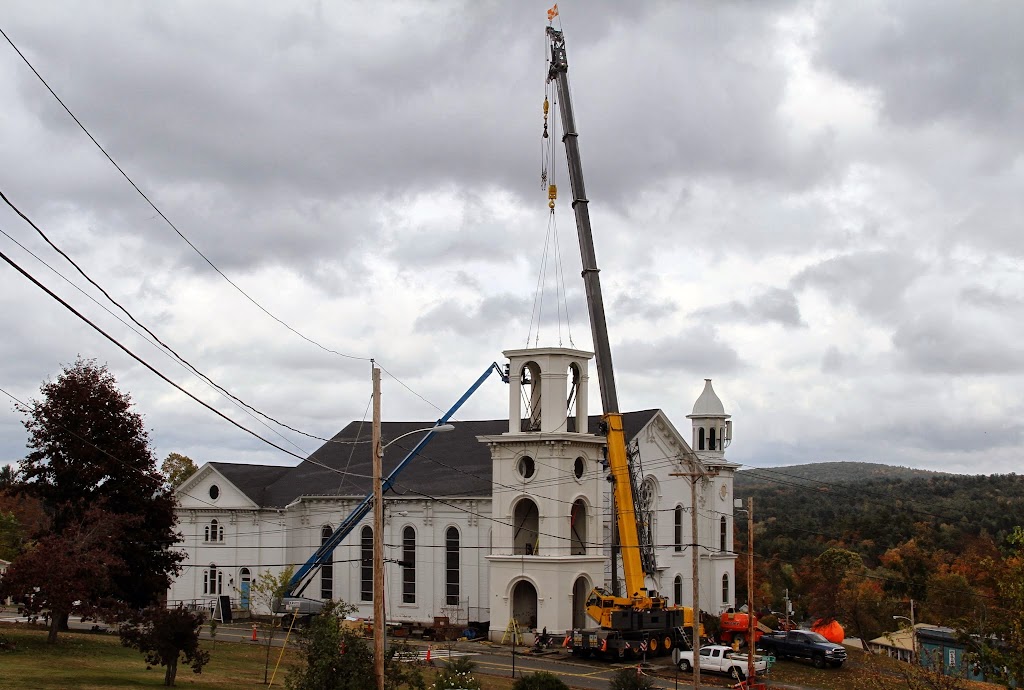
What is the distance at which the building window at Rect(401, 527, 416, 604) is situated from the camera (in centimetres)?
6266

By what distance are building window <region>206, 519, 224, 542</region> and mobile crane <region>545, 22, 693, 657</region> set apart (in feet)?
84.1

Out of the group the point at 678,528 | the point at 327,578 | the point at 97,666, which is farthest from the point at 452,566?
the point at 97,666

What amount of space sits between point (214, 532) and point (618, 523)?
29300mm

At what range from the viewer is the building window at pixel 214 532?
6769 cm

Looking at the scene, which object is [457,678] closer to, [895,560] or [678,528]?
[678,528]

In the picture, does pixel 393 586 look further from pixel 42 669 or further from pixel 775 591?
pixel 775 591

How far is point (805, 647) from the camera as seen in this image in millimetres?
51094

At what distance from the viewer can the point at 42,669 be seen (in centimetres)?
3309

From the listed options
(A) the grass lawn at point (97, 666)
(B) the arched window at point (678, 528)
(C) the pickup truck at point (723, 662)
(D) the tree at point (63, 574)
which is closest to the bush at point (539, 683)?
(A) the grass lawn at point (97, 666)

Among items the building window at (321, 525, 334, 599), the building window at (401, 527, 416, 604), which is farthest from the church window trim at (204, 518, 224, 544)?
the building window at (401, 527, 416, 604)

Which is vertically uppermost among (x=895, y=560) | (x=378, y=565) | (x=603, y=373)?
(x=603, y=373)

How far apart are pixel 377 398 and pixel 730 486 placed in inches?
1839

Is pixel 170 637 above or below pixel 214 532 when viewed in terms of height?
above

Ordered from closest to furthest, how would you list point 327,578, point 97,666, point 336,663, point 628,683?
1. point 336,663
2. point 628,683
3. point 97,666
4. point 327,578
